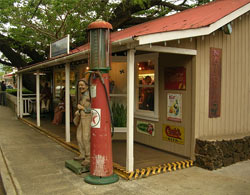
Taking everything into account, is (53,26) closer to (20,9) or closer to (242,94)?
(20,9)

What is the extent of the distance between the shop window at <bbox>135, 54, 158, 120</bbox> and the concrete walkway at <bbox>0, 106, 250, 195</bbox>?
210cm

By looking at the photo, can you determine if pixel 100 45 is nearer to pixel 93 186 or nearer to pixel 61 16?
pixel 93 186

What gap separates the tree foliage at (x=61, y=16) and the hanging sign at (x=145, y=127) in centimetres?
637

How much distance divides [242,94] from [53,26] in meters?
10.8

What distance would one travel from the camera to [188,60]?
6.08 meters

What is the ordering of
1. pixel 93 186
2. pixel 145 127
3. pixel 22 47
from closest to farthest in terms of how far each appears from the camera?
1. pixel 93 186
2. pixel 145 127
3. pixel 22 47

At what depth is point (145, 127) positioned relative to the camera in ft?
24.2

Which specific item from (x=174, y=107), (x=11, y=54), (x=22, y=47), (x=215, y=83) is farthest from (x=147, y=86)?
(x=11, y=54)

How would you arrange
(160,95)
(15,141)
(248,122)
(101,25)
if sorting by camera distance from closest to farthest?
(101,25), (160,95), (248,122), (15,141)

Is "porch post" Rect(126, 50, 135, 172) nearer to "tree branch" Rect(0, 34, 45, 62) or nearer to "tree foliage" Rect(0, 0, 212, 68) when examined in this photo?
"tree foliage" Rect(0, 0, 212, 68)

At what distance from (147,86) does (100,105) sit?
2830mm

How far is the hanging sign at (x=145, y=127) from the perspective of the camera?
7.11m

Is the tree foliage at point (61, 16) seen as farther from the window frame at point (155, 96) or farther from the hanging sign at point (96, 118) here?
the hanging sign at point (96, 118)

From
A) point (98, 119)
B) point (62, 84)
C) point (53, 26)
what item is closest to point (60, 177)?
point (98, 119)
